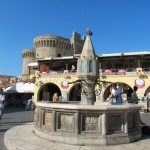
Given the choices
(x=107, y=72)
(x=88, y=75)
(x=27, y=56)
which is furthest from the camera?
(x=27, y=56)

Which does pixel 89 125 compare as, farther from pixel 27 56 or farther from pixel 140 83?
pixel 27 56

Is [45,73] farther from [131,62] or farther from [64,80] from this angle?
[131,62]

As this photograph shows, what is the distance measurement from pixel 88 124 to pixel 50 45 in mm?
46116

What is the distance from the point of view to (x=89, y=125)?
7.14 m

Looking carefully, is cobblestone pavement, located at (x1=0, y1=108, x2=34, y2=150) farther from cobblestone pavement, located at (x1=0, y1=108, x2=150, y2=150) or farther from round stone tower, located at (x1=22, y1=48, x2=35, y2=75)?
round stone tower, located at (x1=22, y1=48, x2=35, y2=75)

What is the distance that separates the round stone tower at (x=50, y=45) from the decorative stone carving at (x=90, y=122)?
45979 mm

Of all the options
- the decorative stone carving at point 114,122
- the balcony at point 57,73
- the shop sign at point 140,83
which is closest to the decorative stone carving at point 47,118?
the decorative stone carving at point 114,122

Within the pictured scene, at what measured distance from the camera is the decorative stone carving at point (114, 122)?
7.23 metres

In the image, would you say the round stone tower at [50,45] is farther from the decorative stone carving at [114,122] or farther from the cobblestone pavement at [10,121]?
the decorative stone carving at [114,122]

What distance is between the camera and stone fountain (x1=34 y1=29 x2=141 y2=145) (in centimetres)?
704

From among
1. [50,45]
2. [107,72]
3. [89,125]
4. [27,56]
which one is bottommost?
[89,125]

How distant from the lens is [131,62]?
1347 inches

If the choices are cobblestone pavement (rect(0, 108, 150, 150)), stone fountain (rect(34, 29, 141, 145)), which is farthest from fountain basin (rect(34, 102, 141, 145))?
cobblestone pavement (rect(0, 108, 150, 150))

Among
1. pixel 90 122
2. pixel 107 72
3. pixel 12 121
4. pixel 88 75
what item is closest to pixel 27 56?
pixel 107 72
